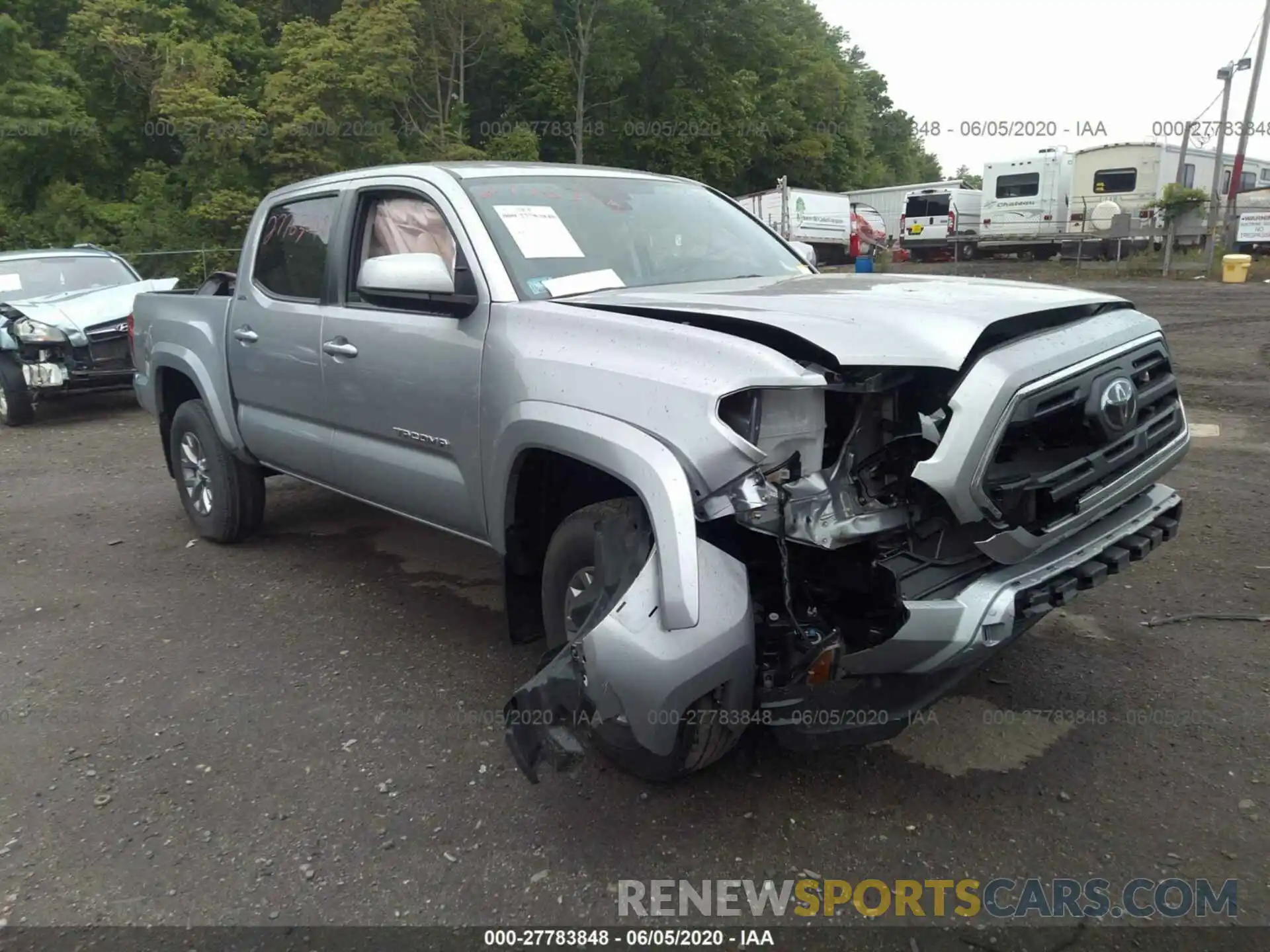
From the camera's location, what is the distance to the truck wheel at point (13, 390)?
9438 mm

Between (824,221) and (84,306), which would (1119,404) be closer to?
(84,306)

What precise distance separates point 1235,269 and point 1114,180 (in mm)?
7771

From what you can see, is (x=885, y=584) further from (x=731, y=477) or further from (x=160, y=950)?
(x=160, y=950)

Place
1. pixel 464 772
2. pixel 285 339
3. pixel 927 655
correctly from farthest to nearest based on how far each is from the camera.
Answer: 1. pixel 285 339
2. pixel 464 772
3. pixel 927 655

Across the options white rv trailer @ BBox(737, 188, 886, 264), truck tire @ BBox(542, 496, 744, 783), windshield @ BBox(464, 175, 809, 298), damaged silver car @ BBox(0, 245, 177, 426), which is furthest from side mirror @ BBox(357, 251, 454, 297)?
white rv trailer @ BBox(737, 188, 886, 264)

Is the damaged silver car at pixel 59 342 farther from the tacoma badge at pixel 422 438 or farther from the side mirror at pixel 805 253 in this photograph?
the side mirror at pixel 805 253

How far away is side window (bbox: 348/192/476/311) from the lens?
3.56 m

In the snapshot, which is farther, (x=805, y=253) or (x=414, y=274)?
(x=805, y=253)

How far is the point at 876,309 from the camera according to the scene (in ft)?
9.20

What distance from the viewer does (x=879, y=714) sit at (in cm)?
264

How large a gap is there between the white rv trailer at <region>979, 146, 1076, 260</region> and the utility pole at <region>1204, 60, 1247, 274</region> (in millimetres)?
3742

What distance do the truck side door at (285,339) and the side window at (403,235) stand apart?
22cm

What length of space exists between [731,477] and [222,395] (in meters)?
3.53

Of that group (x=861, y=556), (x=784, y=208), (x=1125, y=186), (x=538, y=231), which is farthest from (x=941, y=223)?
(x=861, y=556)
